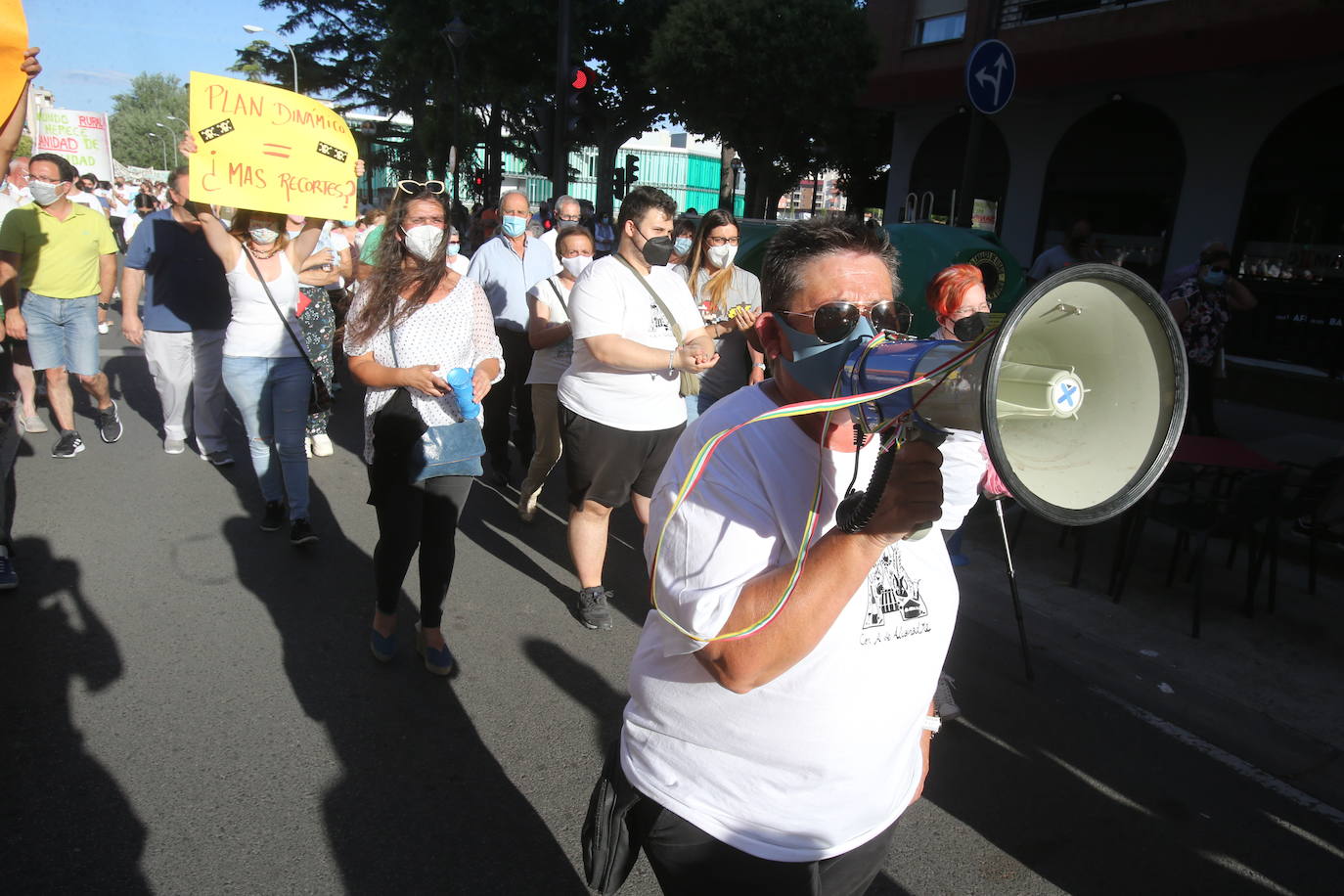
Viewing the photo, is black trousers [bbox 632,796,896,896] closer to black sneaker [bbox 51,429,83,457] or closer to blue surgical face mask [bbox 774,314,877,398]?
blue surgical face mask [bbox 774,314,877,398]

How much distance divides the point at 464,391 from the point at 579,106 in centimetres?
826

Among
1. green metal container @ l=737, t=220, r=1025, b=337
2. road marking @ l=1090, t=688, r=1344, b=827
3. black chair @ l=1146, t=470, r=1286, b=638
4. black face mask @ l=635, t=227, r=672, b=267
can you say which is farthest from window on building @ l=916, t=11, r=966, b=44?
road marking @ l=1090, t=688, r=1344, b=827

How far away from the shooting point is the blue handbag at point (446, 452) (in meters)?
3.17

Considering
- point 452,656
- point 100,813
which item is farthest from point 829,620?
point 452,656

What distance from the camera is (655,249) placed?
371cm

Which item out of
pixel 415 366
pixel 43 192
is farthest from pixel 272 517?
pixel 43 192

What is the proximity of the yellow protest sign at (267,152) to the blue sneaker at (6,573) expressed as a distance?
176 centimetres

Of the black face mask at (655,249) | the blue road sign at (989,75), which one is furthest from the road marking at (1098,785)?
the blue road sign at (989,75)

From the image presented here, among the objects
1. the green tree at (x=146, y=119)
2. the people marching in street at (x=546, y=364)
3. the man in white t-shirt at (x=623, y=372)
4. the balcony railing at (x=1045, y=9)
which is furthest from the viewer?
the green tree at (x=146, y=119)

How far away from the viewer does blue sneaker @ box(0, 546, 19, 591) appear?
3.82 meters

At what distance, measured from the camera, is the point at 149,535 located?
466cm

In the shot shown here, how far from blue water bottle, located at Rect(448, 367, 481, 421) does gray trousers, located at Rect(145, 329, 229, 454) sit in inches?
135

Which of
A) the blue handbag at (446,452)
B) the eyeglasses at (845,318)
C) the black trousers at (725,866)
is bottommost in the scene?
the black trousers at (725,866)

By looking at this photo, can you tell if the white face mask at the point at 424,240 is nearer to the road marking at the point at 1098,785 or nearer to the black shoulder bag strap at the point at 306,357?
the black shoulder bag strap at the point at 306,357
